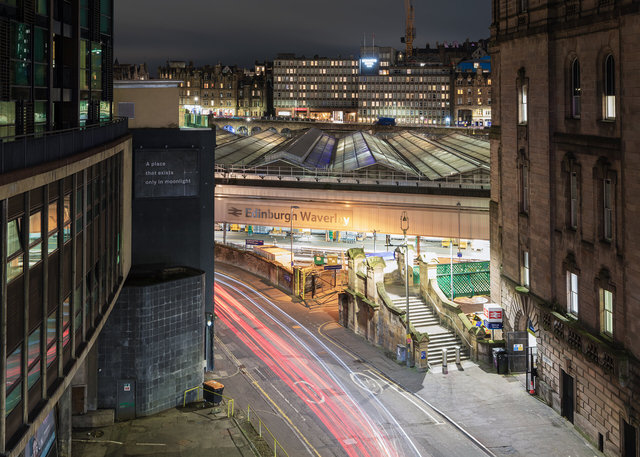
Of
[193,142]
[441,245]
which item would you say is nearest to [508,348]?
Answer: [193,142]

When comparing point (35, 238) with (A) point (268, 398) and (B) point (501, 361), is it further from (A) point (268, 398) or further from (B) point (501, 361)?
(B) point (501, 361)

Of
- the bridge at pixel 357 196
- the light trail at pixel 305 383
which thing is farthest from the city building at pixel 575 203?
the bridge at pixel 357 196

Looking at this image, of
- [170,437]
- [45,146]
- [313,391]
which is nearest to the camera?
[45,146]

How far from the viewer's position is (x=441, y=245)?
95312mm

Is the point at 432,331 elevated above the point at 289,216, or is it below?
below

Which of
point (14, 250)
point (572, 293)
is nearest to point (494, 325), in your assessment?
point (572, 293)

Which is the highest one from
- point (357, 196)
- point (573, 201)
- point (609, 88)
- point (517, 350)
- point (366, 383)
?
point (609, 88)

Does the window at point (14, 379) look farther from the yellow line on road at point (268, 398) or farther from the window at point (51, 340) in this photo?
the yellow line on road at point (268, 398)

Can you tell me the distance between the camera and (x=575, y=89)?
1500 inches

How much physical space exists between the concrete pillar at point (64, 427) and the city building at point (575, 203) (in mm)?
23287

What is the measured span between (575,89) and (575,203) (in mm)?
5720

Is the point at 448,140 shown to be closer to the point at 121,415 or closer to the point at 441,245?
the point at 441,245

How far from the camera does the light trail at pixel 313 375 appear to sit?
36.1 metres

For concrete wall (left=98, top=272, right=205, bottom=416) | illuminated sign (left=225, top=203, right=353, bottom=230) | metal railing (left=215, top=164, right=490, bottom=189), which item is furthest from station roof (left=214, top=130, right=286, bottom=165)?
concrete wall (left=98, top=272, right=205, bottom=416)
